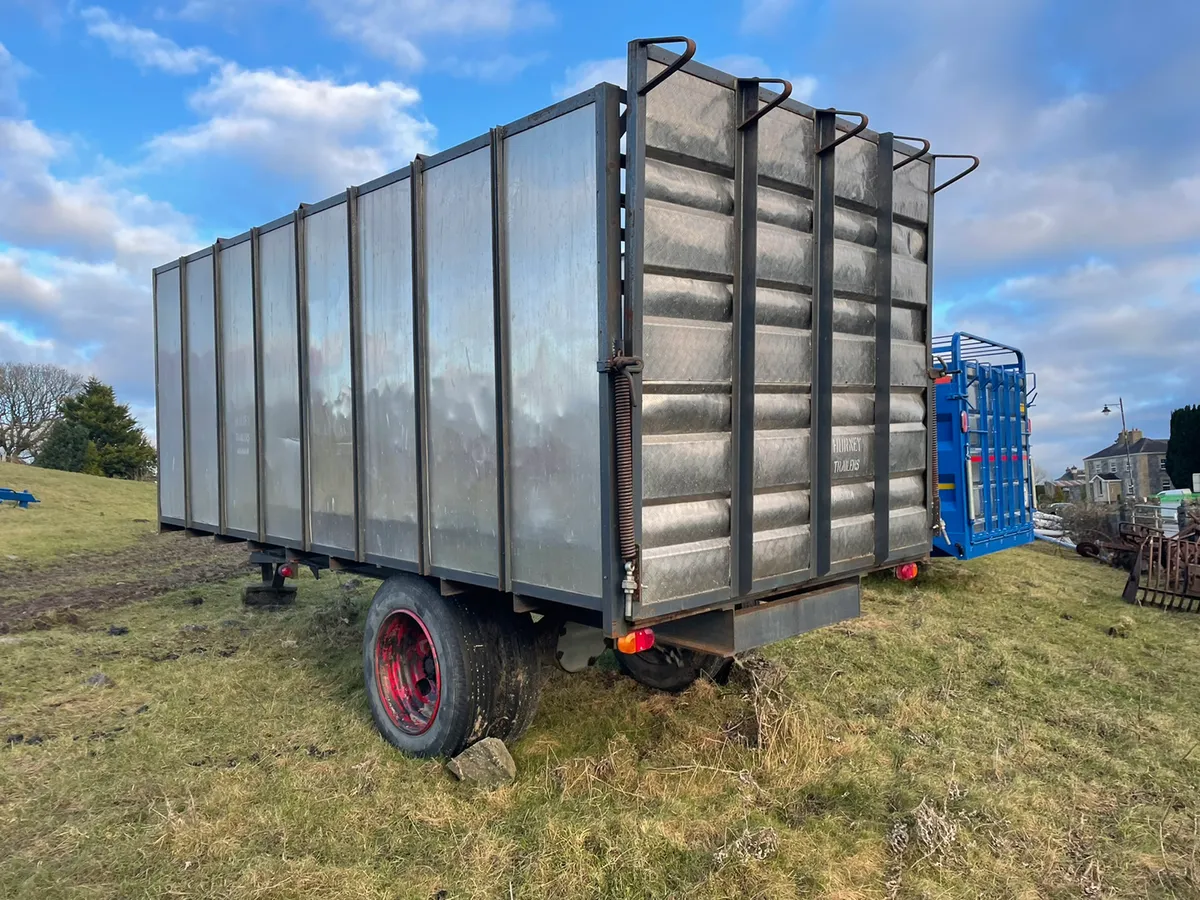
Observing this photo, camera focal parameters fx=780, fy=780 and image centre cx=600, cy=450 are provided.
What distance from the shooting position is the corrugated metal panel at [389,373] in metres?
4.62

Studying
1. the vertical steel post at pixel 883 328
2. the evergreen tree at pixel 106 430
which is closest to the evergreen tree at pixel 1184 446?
the vertical steel post at pixel 883 328

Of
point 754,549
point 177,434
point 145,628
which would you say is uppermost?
point 177,434

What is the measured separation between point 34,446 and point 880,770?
4693 cm

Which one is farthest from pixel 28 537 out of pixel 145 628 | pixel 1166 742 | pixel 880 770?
pixel 1166 742

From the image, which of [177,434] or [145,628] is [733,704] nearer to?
[177,434]

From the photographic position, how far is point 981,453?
9.30 meters

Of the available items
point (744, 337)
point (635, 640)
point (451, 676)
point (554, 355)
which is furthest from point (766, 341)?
point (451, 676)

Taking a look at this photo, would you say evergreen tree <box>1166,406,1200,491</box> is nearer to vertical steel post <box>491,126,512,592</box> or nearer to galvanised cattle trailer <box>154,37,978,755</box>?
galvanised cattle trailer <box>154,37,978,755</box>

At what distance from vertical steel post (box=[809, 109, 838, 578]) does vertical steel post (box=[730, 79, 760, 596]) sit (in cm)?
56

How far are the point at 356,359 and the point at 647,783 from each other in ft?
10.2

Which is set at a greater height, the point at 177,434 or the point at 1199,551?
the point at 177,434

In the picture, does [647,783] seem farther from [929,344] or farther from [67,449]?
[67,449]

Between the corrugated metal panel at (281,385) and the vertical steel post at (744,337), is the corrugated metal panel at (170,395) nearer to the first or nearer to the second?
the corrugated metal panel at (281,385)

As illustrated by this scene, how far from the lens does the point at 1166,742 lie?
480 centimetres
